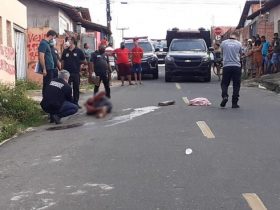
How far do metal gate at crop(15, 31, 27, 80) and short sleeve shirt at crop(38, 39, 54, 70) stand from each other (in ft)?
28.9

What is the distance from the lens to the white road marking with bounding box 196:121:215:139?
983 centimetres

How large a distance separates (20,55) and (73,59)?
10532mm

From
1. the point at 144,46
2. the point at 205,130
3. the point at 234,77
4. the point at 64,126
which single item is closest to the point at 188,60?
the point at 144,46

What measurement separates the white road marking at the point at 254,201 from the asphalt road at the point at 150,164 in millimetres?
10

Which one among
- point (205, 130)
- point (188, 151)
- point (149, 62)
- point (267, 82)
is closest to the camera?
point (188, 151)

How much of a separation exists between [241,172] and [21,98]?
23.7 feet

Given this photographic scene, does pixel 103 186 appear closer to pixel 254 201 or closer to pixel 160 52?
pixel 254 201

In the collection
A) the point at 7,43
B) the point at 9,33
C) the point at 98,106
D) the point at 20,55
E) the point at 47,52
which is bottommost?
the point at 20,55

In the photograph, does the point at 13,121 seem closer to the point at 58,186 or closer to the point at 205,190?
Result: the point at 58,186

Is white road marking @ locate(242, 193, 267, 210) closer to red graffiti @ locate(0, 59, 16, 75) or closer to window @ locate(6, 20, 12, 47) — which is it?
red graffiti @ locate(0, 59, 16, 75)

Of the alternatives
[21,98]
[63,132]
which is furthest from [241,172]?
[21,98]

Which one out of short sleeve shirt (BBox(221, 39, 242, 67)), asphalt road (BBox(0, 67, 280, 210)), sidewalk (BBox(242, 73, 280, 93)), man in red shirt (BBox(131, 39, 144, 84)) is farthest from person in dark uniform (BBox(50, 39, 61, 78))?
sidewalk (BBox(242, 73, 280, 93))

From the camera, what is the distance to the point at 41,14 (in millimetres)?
30672

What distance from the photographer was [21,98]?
13281 millimetres
